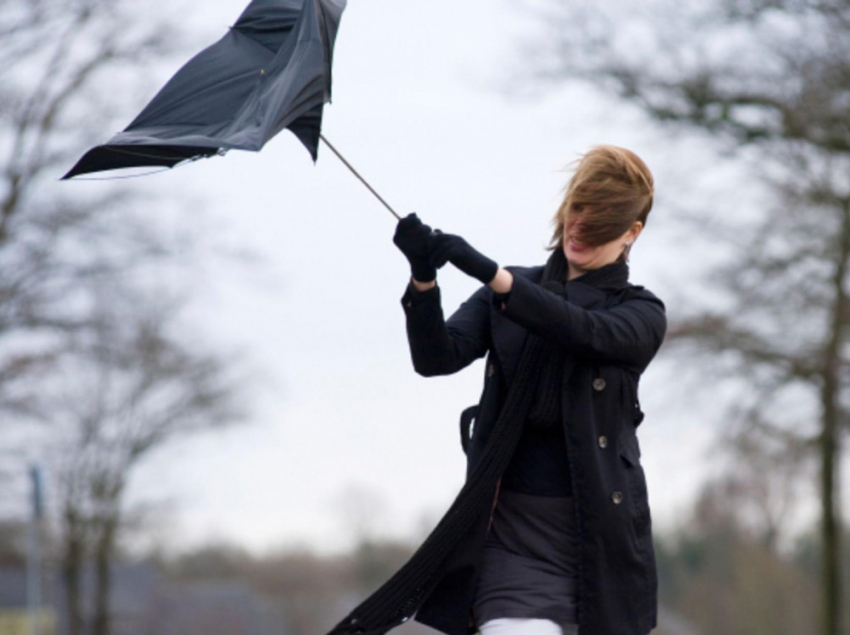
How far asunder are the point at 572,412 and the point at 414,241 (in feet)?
1.98

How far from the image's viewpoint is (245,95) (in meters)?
3.66

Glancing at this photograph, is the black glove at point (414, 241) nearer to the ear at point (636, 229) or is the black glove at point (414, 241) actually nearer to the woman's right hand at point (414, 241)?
the woman's right hand at point (414, 241)

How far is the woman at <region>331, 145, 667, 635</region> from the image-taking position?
3.49m

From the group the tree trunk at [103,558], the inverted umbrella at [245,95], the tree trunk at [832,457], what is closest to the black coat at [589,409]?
the inverted umbrella at [245,95]

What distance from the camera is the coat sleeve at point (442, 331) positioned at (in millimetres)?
3516

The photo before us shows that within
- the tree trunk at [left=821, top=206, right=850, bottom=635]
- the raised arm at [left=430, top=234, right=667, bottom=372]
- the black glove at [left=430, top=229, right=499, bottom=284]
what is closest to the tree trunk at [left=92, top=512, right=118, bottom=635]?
the tree trunk at [left=821, top=206, right=850, bottom=635]

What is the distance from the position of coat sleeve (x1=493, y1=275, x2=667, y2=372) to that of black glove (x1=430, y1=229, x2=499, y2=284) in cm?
8

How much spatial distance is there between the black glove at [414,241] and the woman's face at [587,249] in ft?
1.48

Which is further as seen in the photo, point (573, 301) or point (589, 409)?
point (573, 301)

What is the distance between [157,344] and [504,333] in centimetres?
3007

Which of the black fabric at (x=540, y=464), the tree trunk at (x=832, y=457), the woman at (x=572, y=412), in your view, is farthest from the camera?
the tree trunk at (x=832, y=457)

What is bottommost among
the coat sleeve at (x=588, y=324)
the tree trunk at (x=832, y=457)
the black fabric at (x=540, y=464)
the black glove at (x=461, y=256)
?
the black fabric at (x=540, y=464)

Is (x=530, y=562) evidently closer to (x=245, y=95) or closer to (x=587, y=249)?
(x=587, y=249)

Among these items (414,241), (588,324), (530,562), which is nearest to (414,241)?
(414,241)
